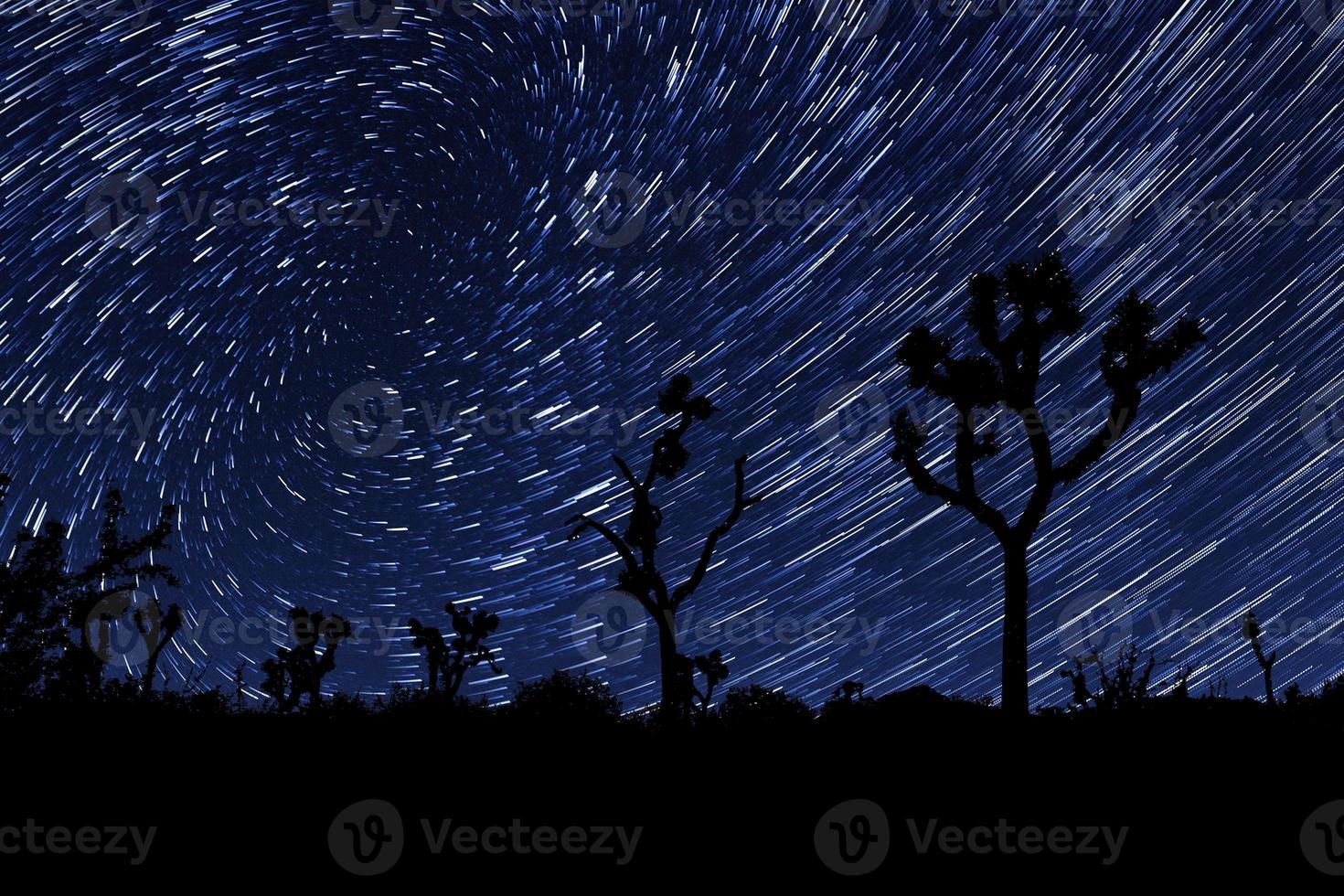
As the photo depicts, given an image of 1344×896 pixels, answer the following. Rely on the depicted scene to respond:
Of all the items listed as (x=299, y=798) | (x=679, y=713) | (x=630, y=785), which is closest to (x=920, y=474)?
(x=679, y=713)

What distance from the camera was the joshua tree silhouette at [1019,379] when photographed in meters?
15.4

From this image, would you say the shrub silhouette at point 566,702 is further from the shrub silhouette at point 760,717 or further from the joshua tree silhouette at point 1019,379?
the joshua tree silhouette at point 1019,379

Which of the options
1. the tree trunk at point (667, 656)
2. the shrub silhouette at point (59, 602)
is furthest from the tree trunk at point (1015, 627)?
the shrub silhouette at point (59, 602)

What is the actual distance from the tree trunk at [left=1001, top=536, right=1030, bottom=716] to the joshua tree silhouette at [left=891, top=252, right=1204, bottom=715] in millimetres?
16

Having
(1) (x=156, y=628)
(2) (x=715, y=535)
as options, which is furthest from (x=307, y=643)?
(2) (x=715, y=535)

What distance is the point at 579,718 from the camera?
11531 mm

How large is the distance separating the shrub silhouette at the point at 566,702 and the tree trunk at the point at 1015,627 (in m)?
6.30

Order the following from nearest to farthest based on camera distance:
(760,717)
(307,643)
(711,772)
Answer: (711,772) → (760,717) → (307,643)

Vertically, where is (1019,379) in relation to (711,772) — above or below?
above

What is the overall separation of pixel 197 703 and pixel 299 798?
185 inches

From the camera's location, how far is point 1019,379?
16.2 m

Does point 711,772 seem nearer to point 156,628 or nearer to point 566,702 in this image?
point 566,702

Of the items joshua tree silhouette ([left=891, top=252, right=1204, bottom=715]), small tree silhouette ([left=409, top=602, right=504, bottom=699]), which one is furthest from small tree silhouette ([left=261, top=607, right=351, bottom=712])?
joshua tree silhouette ([left=891, top=252, right=1204, bottom=715])

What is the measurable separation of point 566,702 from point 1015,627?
26.8 ft
